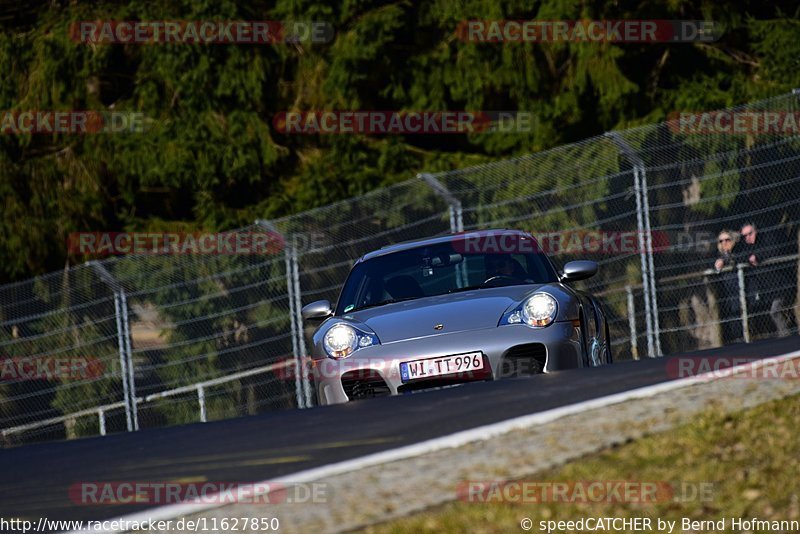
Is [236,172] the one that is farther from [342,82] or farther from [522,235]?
[522,235]

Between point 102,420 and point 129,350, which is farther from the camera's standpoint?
point 102,420

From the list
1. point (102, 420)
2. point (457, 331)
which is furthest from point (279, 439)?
point (102, 420)

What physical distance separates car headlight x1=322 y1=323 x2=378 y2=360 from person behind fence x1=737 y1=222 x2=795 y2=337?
20.2 ft

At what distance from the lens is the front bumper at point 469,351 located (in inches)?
340

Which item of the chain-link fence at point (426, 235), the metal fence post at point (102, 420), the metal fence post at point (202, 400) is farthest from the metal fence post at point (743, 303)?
the metal fence post at point (102, 420)

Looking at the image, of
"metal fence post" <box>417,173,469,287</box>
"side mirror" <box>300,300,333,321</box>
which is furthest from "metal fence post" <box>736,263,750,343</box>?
"side mirror" <box>300,300,333,321</box>

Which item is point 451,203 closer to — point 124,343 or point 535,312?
point 124,343

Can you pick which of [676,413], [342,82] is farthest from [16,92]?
[676,413]

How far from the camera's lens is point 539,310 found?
8.88 m

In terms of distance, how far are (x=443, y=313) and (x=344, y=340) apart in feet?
2.16

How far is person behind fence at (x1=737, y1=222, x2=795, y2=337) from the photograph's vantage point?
14.1m

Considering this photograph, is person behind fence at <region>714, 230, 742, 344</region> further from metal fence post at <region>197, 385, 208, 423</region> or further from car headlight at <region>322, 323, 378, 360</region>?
car headlight at <region>322, 323, 378, 360</region>

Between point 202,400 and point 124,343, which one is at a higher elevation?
point 124,343

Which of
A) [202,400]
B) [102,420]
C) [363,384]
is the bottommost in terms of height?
[102,420]
